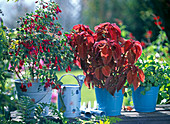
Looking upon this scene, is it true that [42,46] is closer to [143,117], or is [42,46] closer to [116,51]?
[116,51]

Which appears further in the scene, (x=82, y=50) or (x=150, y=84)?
(x=150, y=84)

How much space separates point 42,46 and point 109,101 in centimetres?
60

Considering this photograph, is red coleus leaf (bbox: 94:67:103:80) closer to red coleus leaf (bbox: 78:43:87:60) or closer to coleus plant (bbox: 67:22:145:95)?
coleus plant (bbox: 67:22:145:95)

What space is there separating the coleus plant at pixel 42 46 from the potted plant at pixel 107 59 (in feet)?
0.33

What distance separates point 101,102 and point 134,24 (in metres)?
7.35

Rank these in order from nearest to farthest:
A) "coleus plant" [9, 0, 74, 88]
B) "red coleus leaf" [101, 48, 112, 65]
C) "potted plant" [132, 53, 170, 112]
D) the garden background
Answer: "coleus plant" [9, 0, 74, 88], "red coleus leaf" [101, 48, 112, 65], "potted plant" [132, 53, 170, 112], the garden background

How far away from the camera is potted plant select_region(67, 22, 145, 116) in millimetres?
1622

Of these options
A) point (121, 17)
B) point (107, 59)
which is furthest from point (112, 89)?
point (121, 17)

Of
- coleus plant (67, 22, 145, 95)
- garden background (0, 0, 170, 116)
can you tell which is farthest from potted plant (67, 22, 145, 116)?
garden background (0, 0, 170, 116)

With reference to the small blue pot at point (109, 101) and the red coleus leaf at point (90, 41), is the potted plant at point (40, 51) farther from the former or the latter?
the small blue pot at point (109, 101)

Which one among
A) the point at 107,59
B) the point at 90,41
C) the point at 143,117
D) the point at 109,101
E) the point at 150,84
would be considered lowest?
the point at 143,117

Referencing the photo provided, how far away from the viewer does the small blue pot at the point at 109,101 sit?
1744 mm

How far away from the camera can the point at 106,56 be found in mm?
1599

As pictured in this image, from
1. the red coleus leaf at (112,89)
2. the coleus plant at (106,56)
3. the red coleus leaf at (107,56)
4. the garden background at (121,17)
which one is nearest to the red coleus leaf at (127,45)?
the coleus plant at (106,56)
